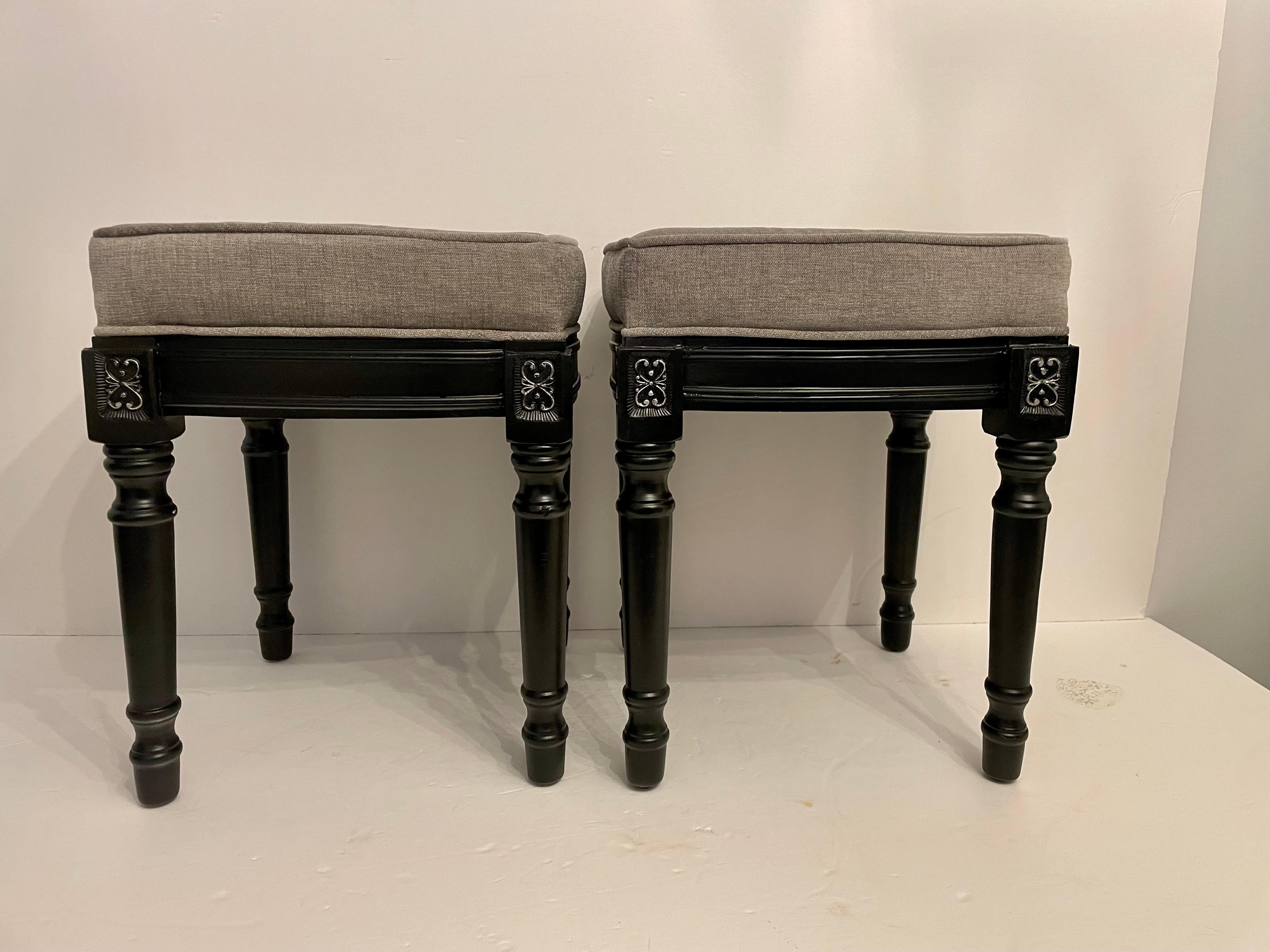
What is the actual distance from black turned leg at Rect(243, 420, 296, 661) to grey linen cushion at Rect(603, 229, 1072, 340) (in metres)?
0.66

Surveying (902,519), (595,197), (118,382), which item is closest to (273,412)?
(118,382)

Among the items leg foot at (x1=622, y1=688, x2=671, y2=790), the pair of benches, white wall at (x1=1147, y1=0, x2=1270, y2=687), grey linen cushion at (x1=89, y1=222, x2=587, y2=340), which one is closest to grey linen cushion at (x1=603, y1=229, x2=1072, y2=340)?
the pair of benches

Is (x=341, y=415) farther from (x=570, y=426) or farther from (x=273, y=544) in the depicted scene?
(x=273, y=544)

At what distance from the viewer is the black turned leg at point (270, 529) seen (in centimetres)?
125

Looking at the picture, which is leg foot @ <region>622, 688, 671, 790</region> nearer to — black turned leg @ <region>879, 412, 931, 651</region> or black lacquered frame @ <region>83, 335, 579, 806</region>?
black lacquered frame @ <region>83, 335, 579, 806</region>

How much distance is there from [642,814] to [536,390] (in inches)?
18.4

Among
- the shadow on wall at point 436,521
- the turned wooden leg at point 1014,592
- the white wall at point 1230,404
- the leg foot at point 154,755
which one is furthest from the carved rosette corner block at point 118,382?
the white wall at point 1230,404

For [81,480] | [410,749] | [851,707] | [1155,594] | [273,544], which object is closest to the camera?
[410,749]

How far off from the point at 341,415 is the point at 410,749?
1.41 ft

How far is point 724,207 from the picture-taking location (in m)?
1.34

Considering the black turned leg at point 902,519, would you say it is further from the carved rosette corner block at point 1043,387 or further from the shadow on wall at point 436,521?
the carved rosette corner block at point 1043,387

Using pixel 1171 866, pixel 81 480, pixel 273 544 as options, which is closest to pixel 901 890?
pixel 1171 866

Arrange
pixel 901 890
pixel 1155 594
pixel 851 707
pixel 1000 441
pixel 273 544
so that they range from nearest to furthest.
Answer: pixel 901 890 → pixel 1000 441 → pixel 851 707 → pixel 273 544 → pixel 1155 594

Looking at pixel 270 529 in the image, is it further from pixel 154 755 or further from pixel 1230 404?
pixel 1230 404
